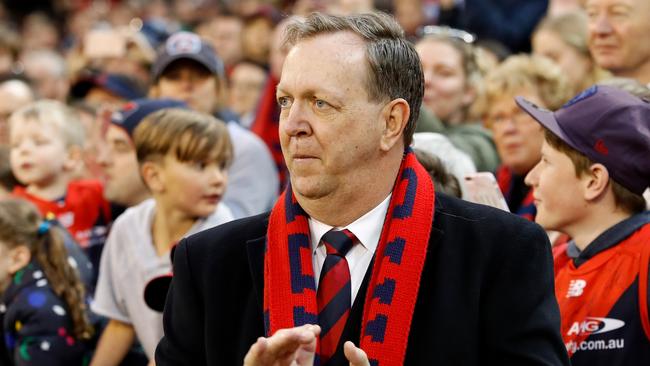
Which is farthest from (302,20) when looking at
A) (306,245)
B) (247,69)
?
(247,69)

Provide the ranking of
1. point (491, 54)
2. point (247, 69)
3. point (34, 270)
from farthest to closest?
point (247, 69)
point (491, 54)
point (34, 270)

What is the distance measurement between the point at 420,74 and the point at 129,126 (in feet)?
→ 9.07

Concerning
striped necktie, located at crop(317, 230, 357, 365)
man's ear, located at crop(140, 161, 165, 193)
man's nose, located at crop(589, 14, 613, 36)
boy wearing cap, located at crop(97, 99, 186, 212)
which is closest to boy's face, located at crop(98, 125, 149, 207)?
boy wearing cap, located at crop(97, 99, 186, 212)

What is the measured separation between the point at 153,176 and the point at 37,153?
58.7 inches

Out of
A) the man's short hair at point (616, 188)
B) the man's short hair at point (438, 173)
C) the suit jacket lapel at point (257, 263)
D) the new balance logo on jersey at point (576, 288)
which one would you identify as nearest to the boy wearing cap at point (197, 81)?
the man's short hair at point (438, 173)

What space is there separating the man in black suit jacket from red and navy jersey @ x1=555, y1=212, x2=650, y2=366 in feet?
2.25

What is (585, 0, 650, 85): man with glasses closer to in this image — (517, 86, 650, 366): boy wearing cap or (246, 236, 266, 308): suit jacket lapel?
(517, 86, 650, 366): boy wearing cap

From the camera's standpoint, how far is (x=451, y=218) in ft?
9.55

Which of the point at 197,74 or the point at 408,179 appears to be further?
the point at 197,74

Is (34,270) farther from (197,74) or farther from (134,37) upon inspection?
(134,37)

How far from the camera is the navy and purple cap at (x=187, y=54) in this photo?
634 centimetres

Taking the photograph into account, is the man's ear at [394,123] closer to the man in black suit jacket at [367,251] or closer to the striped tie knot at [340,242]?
A: the man in black suit jacket at [367,251]

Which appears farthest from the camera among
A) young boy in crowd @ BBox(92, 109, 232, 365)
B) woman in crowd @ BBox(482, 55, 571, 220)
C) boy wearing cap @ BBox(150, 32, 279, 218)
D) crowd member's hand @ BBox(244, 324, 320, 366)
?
boy wearing cap @ BBox(150, 32, 279, 218)

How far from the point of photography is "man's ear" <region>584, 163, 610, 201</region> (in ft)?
11.9
